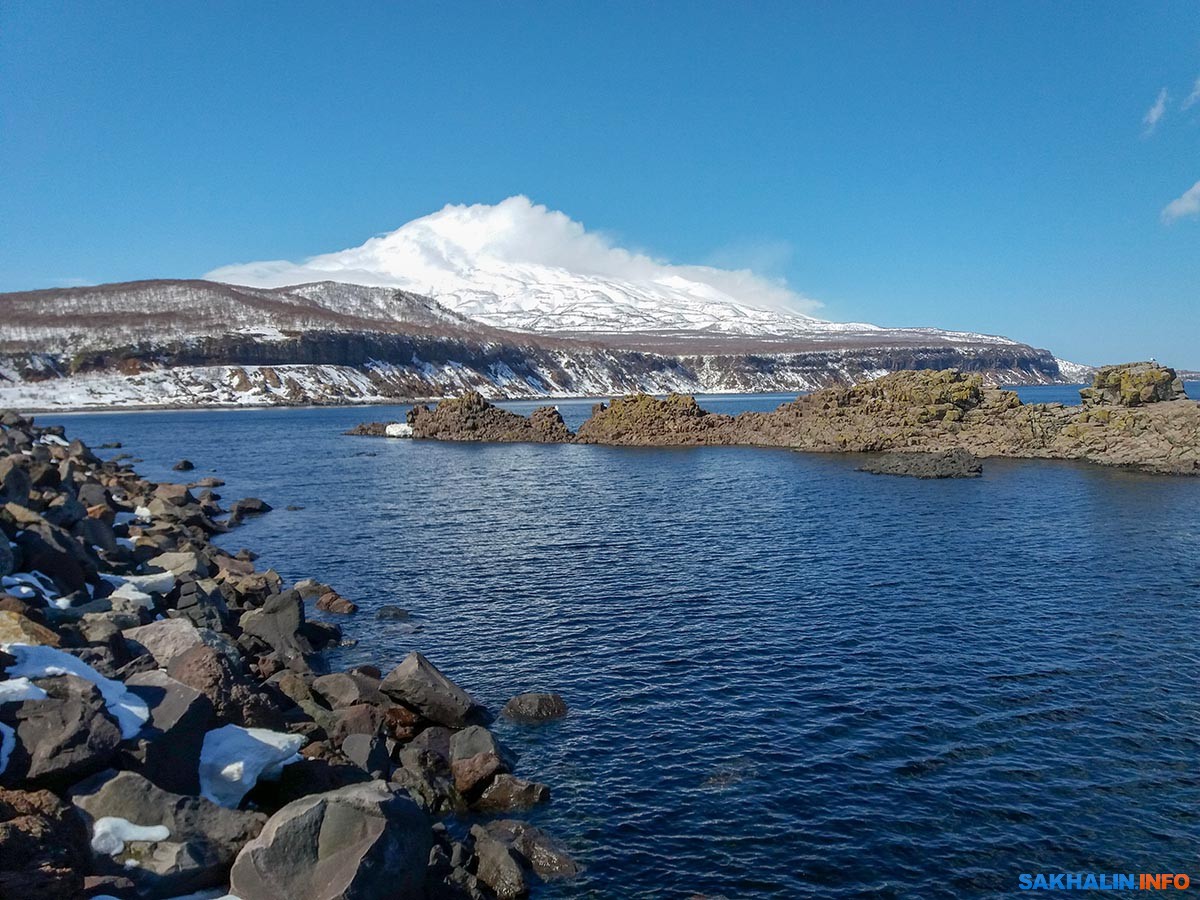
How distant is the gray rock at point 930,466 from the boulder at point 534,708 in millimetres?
54184

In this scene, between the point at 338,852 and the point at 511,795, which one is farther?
the point at 511,795

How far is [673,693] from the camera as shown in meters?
21.7

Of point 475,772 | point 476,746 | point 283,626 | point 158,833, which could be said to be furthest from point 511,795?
point 283,626

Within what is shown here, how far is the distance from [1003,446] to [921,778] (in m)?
74.2

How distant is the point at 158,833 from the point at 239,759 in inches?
86.1

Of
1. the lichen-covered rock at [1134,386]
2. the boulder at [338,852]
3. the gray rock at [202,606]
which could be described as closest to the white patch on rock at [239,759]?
the boulder at [338,852]

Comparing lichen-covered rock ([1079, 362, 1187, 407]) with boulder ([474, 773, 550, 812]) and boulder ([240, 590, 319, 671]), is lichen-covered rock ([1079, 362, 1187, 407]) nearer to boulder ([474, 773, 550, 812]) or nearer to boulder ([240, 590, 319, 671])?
boulder ([240, 590, 319, 671])

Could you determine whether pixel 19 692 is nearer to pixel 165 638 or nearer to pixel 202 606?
pixel 165 638

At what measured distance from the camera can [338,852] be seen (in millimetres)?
10852

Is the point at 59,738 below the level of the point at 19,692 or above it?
below

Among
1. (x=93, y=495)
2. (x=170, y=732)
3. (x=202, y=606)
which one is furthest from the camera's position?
(x=93, y=495)

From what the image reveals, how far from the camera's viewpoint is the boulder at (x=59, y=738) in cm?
1067

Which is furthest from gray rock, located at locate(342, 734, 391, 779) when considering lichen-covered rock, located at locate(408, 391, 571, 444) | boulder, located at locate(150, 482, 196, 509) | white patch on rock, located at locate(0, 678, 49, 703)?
lichen-covered rock, located at locate(408, 391, 571, 444)

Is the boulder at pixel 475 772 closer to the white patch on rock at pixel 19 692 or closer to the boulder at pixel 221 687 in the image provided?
the boulder at pixel 221 687
